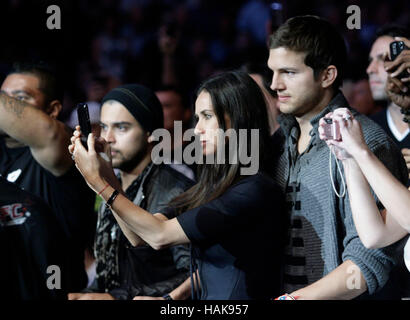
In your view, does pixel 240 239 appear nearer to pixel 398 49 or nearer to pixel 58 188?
pixel 398 49

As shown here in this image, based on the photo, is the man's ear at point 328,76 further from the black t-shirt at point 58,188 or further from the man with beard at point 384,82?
the black t-shirt at point 58,188

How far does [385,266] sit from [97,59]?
4.95m

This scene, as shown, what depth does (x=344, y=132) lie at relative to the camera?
219 centimetres

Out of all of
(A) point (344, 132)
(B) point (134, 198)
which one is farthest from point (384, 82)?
(A) point (344, 132)

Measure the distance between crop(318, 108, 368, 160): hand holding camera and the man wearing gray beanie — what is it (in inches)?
39.9

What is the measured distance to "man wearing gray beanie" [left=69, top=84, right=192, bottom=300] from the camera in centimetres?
307

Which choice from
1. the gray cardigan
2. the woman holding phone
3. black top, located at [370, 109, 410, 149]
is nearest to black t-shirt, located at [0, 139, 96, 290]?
the woman holding phone

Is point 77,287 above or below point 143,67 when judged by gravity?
below

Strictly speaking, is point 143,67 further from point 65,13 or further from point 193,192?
point 193,192

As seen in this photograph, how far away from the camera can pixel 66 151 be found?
321cm

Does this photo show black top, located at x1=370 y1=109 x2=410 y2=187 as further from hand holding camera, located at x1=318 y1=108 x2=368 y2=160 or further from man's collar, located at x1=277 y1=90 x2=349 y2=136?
hand holding camera, located at x1=318 y1=108 x2=368 y2=160

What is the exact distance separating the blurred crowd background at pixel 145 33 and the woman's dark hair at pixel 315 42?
315 centimetres

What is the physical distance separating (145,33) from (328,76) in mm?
4566
